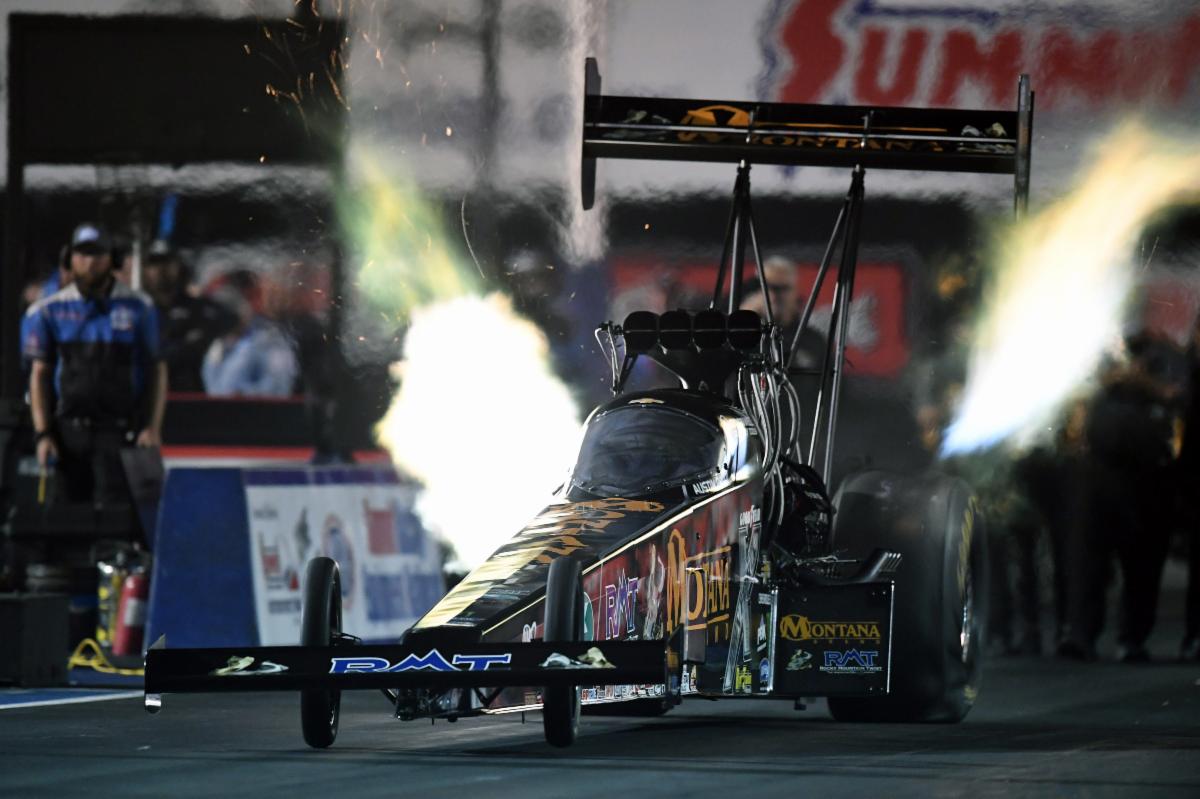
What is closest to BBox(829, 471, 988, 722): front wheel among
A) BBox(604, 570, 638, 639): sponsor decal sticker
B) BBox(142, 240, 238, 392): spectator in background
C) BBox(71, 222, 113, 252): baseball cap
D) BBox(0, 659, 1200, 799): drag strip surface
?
BBox(0, 659, 1200, 799): drag strip surface

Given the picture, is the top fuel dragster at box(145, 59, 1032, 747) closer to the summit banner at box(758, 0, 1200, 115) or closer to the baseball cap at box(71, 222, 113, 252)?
the summit banner at box(758, 0, 1200, 115)

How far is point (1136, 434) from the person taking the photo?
1827 centimetres

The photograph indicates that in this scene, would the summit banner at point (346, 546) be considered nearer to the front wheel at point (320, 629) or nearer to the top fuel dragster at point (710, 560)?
the top fuel dragster at point (710, 560)

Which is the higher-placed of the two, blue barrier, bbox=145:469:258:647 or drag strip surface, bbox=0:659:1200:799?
blue barrier, bbox=145:469:258:647

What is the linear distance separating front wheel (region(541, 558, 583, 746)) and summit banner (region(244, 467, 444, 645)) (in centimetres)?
603

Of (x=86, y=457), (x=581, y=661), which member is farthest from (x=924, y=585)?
(x=86, y=457)

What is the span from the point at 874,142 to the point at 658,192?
Answer: 552cm

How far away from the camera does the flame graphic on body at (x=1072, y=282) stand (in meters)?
17.7

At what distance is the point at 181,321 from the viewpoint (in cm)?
2534

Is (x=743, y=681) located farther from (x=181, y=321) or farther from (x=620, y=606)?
(x=181, y=321)

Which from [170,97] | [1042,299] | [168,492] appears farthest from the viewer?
[170,97]

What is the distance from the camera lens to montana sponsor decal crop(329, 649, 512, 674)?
9.16 metres

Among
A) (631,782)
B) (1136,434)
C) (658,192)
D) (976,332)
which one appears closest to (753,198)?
(658,192)

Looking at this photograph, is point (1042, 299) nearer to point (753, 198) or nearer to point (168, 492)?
point (753, 198)
